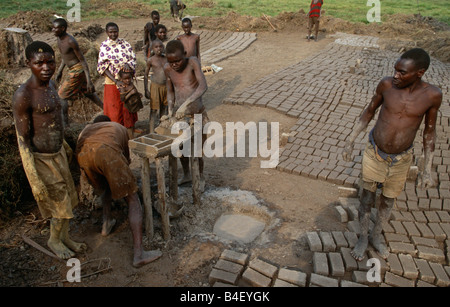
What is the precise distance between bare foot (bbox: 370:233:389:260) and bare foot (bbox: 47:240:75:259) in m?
2.83

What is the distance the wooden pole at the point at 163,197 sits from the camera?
11.1 feet

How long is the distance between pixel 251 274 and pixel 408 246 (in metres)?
1.59

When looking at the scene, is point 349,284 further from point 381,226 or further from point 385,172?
point 385,172

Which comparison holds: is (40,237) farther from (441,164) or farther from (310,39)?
(310,39)

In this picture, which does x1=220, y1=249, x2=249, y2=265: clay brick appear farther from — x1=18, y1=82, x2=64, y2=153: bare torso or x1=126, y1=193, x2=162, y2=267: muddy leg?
x1=18, y1=82, x2=64, y2=153: bare torso

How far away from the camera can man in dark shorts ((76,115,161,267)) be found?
3086 millimetres

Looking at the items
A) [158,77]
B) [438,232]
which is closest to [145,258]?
[438,232]

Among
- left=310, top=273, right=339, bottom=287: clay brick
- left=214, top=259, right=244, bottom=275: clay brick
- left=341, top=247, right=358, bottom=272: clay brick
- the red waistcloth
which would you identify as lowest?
left=310, top=273, right=339, bottom=287: clay brick

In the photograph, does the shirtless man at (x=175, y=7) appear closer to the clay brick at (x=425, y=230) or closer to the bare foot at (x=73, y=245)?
the bare foot at (x=73, y=245)

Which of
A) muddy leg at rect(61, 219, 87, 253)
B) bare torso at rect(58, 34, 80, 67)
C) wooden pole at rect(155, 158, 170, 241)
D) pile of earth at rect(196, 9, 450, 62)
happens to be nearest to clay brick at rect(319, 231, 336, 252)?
wooden pole at rect(155, 158, 170, 241)

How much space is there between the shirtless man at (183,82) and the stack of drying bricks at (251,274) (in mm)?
1626

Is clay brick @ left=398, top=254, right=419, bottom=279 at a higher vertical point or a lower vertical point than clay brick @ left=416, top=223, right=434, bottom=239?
lower

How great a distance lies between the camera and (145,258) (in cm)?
323
